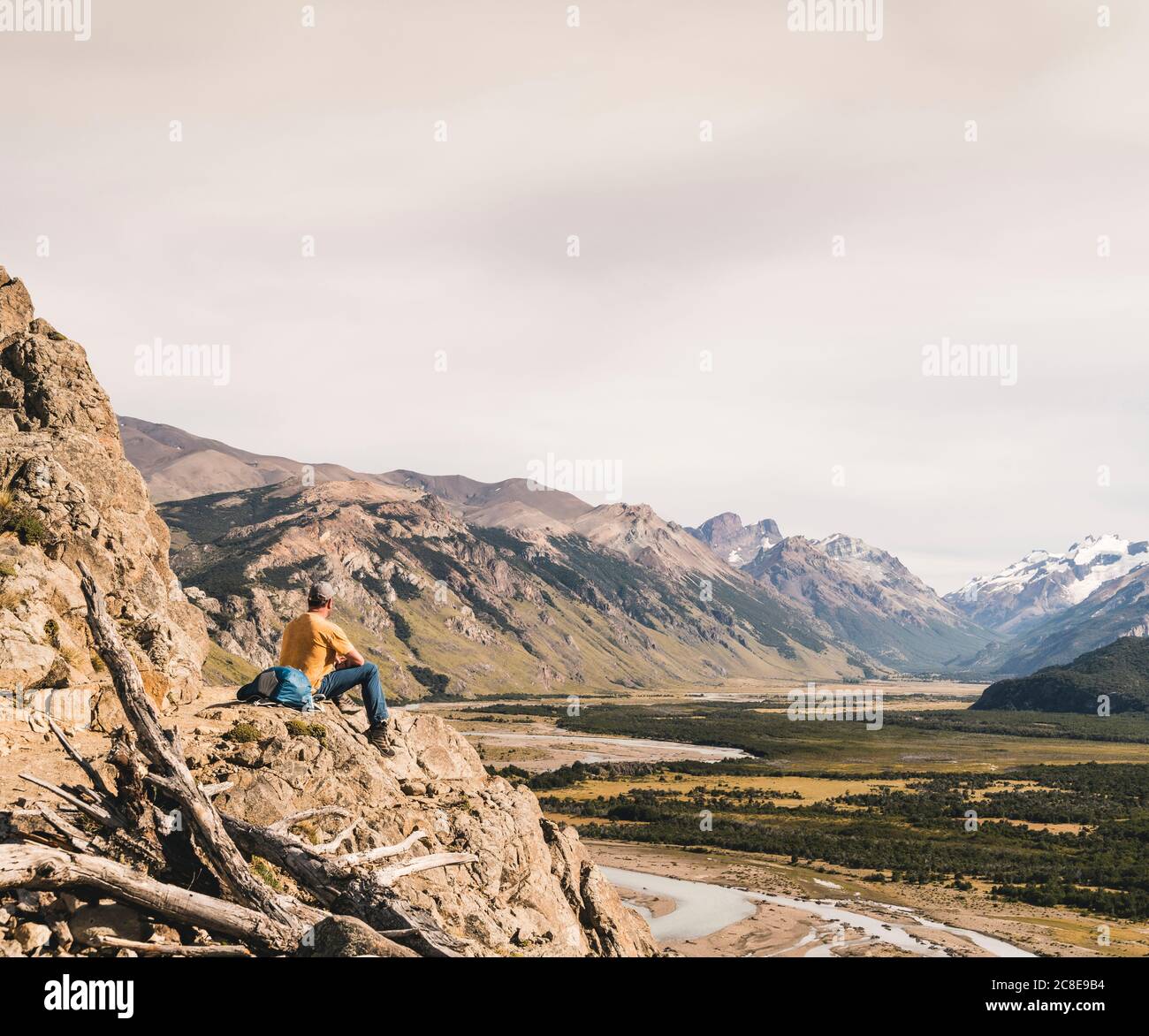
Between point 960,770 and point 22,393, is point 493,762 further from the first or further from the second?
point 22,393

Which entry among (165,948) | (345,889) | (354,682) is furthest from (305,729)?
(165,948)

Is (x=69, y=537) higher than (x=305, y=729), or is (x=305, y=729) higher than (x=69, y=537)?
(x=69, y=537)

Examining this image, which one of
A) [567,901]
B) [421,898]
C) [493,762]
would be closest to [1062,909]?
[567,901]

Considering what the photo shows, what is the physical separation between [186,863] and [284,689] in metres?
6.31

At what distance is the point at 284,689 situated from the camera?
A: 72.7 ft

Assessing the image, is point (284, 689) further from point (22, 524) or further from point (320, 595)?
point (22, 524)

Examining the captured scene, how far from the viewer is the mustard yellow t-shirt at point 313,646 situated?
2139 cm

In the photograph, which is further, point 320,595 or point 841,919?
point 841,919

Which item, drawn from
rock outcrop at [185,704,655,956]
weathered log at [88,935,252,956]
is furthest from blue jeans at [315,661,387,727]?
weathered log at [88,935,252,956]

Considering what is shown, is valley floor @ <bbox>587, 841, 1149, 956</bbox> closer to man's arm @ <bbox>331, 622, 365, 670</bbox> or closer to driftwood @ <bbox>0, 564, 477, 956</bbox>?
man's arm @ <bbox>331, 622, 365, 670</bbox>

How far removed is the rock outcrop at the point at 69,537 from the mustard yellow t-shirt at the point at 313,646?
26.1ft
